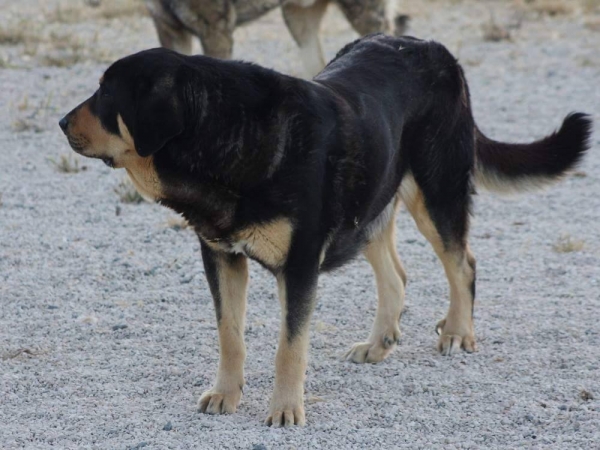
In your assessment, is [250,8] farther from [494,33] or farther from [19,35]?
[494,33]

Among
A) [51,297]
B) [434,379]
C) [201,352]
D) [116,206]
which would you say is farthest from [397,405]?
[116,206]

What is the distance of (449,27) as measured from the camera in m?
17.6

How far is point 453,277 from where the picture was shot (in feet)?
19.0

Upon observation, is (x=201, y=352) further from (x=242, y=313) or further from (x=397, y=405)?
(x=397, y=405)

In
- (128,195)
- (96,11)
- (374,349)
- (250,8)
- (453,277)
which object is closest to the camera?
(374,349)

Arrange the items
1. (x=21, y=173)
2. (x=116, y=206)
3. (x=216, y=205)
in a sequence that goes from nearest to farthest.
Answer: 1. (x=216, y=205)
2. (x=116, y=206)
3. (x=21, y=173)

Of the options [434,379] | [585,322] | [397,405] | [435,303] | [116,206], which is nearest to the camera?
[397,405]

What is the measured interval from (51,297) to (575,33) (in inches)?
492

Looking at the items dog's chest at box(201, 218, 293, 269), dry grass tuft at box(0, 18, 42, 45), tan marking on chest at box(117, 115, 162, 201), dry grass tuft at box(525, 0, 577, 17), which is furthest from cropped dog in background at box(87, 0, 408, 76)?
dry grass tuft at box(525, 0, 577, 17)

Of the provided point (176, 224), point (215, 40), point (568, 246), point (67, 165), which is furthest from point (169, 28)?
point (568, 246)

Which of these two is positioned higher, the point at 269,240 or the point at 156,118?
the point at 156,118

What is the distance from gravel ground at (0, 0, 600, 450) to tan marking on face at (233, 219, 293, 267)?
75cm

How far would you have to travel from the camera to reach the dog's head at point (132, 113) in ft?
14.6

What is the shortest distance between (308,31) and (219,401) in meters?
8.16
